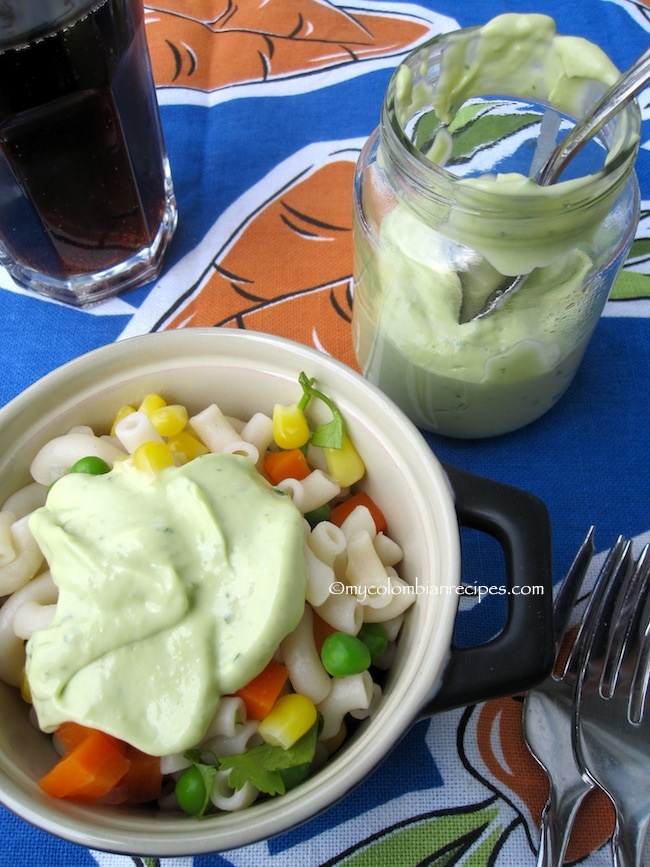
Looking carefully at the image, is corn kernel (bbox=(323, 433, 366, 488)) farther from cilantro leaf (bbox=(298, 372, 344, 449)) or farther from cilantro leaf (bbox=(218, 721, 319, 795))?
cilantro leaf (bbox=(218, 721, 319, 795))

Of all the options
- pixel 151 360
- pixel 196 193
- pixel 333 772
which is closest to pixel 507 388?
pixel 151 360

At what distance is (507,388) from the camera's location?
1.17 meters

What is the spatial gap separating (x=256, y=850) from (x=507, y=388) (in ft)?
2.38

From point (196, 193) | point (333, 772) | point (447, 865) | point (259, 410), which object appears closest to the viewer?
point (333, 772)

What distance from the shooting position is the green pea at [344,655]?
881mm

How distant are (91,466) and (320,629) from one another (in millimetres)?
354

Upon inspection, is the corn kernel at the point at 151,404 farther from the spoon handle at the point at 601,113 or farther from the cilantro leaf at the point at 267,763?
the spoon handle at the point at 601,113

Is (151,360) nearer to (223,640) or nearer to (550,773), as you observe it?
(223,640)

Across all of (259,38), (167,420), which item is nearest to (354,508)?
(167,420)

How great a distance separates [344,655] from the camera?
88 cm

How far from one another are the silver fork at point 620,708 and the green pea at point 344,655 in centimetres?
32

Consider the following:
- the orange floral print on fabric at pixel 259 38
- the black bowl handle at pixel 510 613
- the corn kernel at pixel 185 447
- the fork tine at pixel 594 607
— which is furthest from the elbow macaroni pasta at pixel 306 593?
the orange floral print on fabric at pixel 259 38

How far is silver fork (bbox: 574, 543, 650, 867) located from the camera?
0.96 meters

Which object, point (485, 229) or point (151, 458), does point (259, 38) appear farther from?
point (151, 458)
